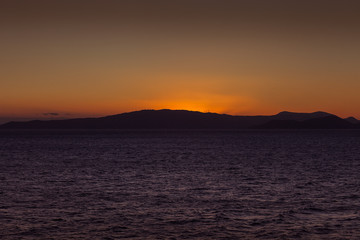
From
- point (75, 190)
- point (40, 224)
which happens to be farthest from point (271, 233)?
point (75, 190)

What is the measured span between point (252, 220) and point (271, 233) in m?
2.77

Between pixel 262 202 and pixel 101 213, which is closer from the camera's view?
pixel 101 213

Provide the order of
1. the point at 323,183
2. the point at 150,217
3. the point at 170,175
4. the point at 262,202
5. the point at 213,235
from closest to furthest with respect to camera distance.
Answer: the point at 213,235 < the point at 150,217 < the point at 262,202 < the point at 323,183 < the point at 170,175

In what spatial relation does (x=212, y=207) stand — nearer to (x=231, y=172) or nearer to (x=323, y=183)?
(x=323, y=183)

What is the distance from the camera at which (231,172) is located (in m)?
50.3

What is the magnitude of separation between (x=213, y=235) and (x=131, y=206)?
27.8ft

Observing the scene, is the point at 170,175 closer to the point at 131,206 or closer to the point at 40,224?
the point at 131,206

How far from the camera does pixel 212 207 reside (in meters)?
27.4

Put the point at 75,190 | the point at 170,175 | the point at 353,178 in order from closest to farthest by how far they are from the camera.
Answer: the point at 75,190
the point at 353,178
the point at 170,175

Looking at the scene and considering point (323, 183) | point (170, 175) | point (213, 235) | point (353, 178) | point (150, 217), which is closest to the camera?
point (213, 235)

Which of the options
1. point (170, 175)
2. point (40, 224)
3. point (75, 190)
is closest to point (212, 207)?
point (40, 224)

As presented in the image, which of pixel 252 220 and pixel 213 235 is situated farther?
pixel 252 220

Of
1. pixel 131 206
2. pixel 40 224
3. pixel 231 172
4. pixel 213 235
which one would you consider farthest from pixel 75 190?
pixel 231 172

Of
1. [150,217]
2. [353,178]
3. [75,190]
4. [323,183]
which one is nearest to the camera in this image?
[150,217]
